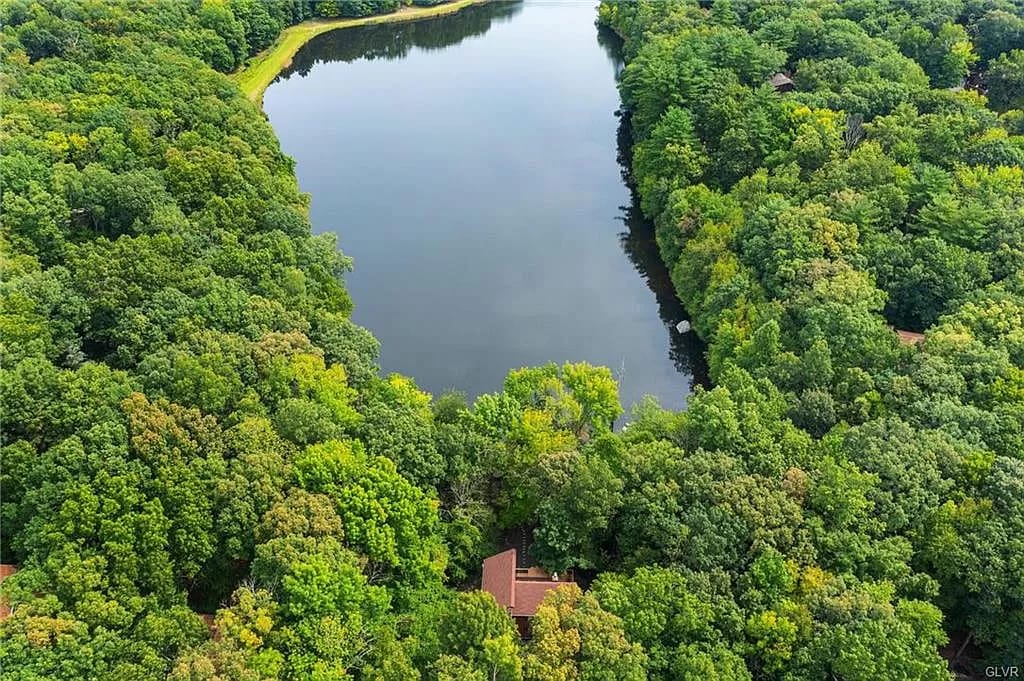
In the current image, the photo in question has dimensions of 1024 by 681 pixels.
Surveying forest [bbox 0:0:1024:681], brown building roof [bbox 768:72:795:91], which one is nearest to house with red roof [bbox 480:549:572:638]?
forest [bbox 0:0:1024:681]

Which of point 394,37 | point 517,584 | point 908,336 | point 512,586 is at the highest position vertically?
point 394,37

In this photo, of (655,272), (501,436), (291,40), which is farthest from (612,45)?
(501,436)

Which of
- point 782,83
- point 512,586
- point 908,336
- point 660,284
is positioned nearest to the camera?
point 512,586

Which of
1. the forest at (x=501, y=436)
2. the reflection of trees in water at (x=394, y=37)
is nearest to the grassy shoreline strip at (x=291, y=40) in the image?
the reflection of trees in water at (x=394, y=37)

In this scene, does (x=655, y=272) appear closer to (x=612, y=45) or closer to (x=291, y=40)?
(x=612, y=45)

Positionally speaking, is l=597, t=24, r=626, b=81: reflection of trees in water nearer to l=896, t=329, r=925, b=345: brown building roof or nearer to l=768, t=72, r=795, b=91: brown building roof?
l=768, t=72, r=795, b=91: brown building roof

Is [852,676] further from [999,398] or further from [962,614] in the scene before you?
[999,398]
